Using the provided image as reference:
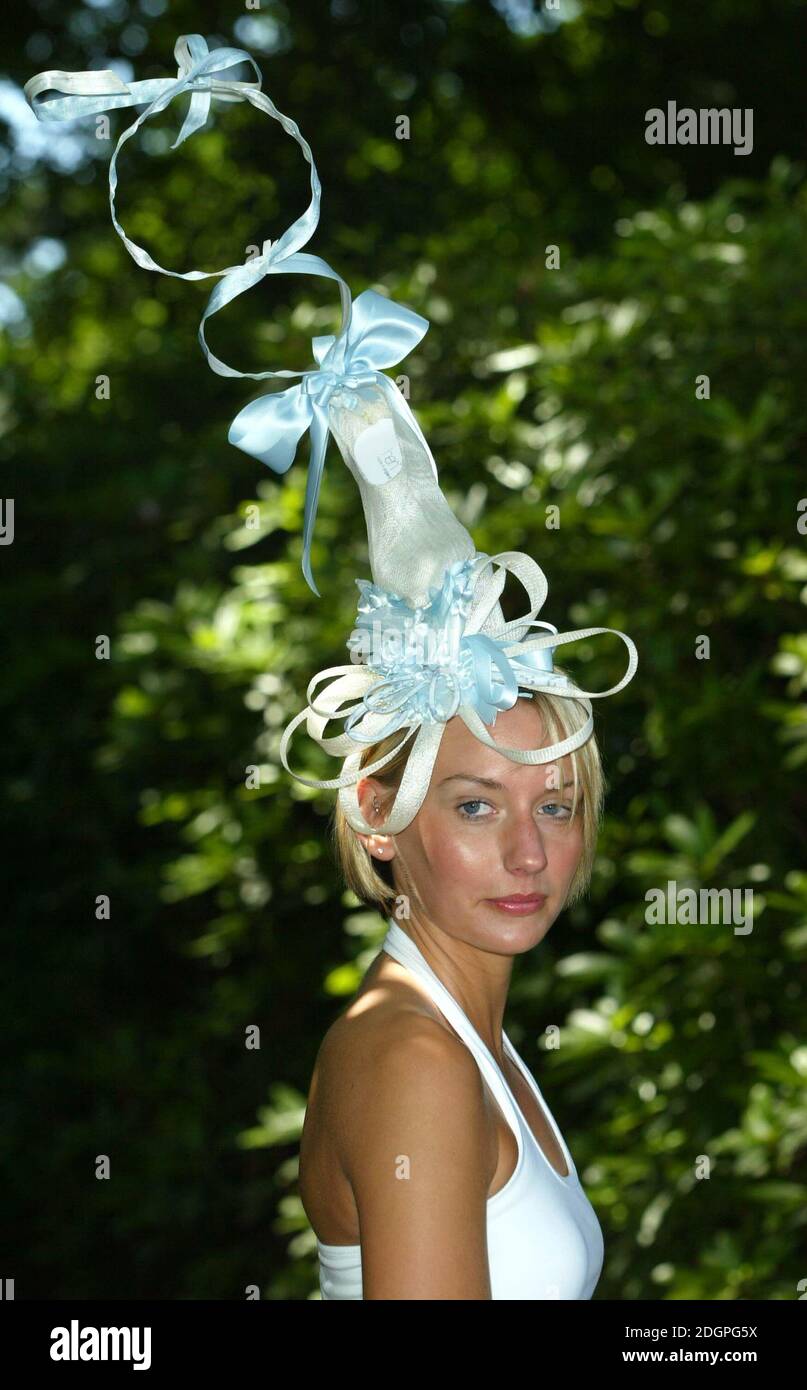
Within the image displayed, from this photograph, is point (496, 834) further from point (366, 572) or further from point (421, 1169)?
point (366, 572)

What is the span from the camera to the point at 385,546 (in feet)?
6.26

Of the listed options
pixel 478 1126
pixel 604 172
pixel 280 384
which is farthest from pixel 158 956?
pixel 604 172

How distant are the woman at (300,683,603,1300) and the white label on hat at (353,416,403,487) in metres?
0.33

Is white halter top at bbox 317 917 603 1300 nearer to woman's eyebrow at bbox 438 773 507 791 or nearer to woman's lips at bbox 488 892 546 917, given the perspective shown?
woman's lips at bbox 488 892 546 917

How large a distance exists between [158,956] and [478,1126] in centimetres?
334

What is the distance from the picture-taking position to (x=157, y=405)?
17.4 ft

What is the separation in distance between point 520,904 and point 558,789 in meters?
0.15

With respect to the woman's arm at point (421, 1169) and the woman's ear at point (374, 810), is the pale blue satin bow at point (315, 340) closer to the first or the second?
the woman's ear at point (374, 810)

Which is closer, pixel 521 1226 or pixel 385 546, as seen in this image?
pixel 521 1226

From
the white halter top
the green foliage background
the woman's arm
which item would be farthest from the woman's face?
the green foliage background

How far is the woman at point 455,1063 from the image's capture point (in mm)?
1538

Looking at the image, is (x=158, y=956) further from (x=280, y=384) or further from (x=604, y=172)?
(x=604, y=172)

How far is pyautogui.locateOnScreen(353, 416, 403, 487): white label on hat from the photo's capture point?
188cm

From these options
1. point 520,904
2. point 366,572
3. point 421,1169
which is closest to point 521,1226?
point 421,1169
